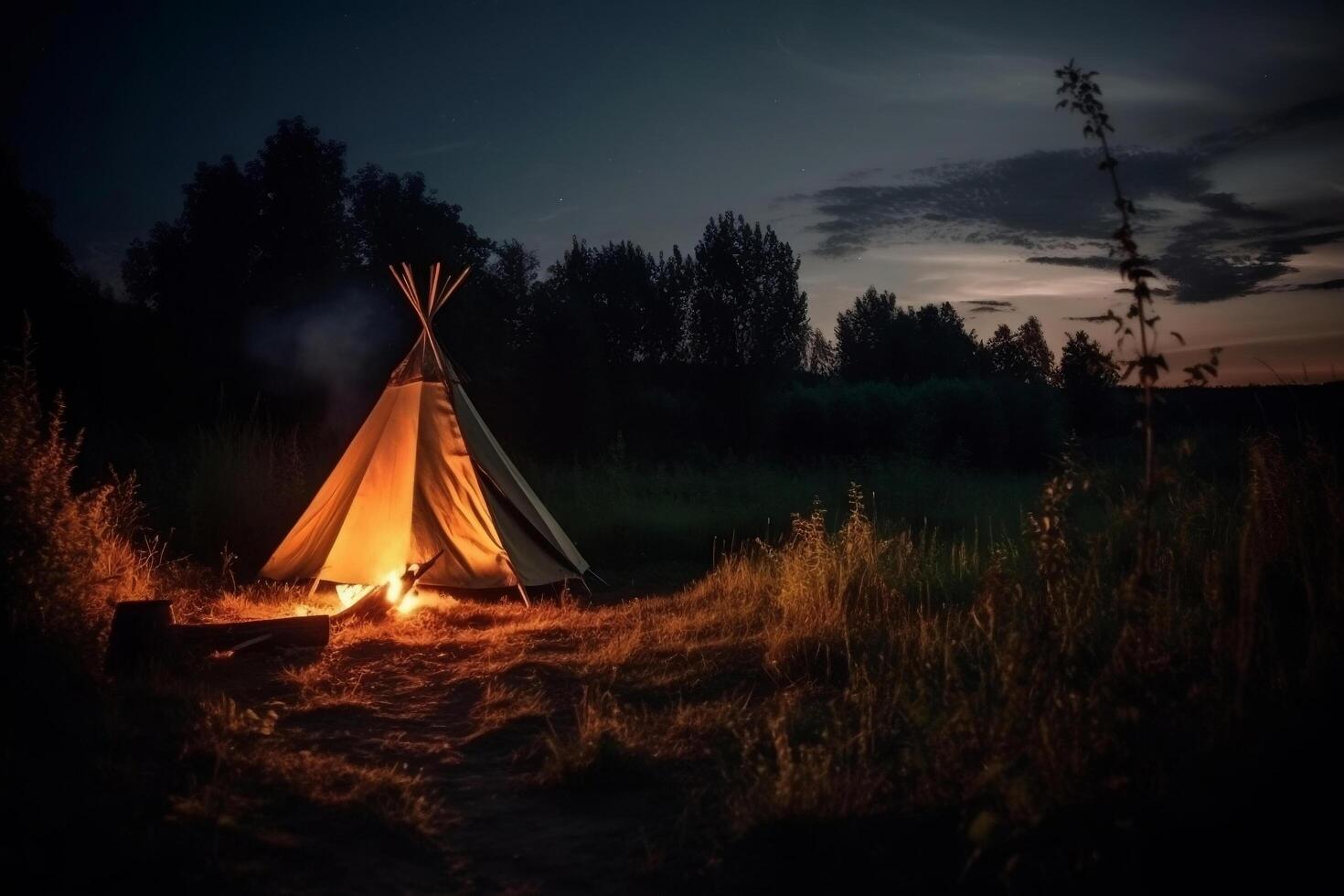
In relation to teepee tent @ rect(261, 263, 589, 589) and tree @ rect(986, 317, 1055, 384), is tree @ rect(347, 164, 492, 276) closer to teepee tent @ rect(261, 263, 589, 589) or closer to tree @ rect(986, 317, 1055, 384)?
teepee tent @ rect(261, 263, 589, 589)

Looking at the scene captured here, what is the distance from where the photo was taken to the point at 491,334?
21328 millimetres

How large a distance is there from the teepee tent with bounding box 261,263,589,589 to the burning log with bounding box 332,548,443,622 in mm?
331

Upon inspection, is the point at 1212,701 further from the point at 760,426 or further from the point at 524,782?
the point at 760,426

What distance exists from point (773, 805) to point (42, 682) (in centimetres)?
333

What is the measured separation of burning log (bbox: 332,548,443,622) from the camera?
628cm

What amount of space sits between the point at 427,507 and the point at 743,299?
20.2m

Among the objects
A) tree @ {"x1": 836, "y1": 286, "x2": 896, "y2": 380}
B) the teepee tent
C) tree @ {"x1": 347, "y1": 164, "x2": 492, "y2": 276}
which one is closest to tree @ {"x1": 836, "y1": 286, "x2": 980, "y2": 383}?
tree @ {"x1": 836, "y1": 286, "x2": 896, "y2": 380}

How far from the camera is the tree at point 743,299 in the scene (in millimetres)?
26500

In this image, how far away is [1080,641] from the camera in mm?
3762

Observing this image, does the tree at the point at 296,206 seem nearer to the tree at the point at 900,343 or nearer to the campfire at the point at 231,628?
the campfire at the point at 231,628

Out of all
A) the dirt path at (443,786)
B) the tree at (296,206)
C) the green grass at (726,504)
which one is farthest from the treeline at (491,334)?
the dirt path at (443,786)

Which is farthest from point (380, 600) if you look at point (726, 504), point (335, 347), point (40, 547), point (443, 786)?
point (335, 347)

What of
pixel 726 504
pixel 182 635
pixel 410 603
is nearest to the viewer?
pixel 182 635

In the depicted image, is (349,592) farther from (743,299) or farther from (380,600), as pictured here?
(743,299)
